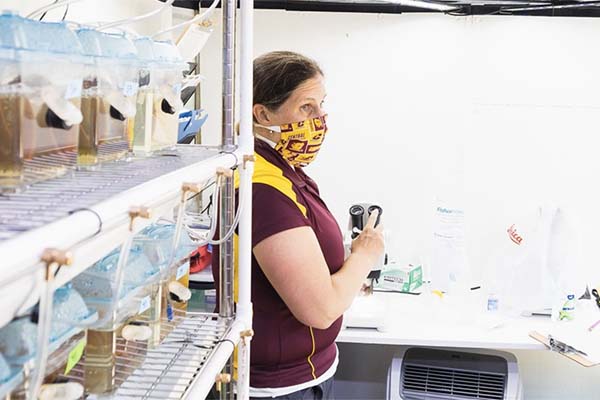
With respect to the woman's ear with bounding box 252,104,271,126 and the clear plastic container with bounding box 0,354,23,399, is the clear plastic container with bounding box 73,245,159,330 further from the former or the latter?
the woman's ear with bounding box 252,104,271,126

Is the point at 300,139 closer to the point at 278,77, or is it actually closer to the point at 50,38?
the point at 278,77

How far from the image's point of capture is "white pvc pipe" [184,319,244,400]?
114cm

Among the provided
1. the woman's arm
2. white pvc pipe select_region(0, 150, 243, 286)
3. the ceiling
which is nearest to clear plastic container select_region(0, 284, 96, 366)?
white pvc pipe select_region(0, 150, 243, 286)

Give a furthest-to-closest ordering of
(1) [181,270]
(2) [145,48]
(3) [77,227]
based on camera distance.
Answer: (1) [181,270] → (2) [145,48] → (3) [77,227]

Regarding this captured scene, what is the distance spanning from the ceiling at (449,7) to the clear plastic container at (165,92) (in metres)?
1.98

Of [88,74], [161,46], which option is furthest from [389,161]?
[88,74]

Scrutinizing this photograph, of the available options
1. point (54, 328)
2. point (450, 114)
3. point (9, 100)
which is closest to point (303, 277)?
point (54, 328)

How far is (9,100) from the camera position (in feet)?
2.58

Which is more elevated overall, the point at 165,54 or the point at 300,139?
the point at 165,54

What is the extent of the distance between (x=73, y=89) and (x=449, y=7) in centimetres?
267

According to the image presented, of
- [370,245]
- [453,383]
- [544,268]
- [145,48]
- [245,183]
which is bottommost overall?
[453,383]

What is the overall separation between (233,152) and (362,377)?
2171mm

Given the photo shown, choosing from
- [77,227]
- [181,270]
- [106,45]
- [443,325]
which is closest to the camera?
[77,227]

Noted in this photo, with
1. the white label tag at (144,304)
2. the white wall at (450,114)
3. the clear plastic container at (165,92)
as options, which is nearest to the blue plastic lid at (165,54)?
the clear plastic container at (165,92)
